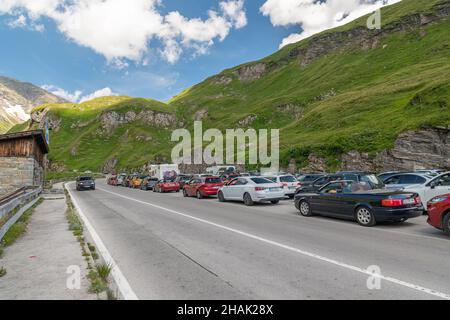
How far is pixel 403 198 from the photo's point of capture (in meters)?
9.79

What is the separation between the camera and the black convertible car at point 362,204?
973cm

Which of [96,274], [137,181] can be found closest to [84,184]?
[137,181]

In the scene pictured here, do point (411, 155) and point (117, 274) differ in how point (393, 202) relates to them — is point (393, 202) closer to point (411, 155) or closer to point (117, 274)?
point (117, 274)

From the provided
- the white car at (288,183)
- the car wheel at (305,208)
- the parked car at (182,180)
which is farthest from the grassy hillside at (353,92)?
the car wheel at (305,208)

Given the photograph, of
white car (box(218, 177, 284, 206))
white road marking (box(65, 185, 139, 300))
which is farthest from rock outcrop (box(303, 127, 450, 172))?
white road marking (box(65, 185, 139, 300))

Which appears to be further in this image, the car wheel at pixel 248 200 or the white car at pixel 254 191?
the car wheel at pixel 248 200

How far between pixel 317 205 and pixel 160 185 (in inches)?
796

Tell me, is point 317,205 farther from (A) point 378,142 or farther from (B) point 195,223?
(A) point 378,142

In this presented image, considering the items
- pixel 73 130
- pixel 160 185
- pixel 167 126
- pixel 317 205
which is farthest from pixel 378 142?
pixel 73 130

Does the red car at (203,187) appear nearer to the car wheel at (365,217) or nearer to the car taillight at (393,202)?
the car wheel at (365,217)

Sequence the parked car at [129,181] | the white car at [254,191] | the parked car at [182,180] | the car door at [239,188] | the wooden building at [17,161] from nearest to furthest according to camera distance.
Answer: the white car at [254,191]
the car door at [239,188]
the wooden building at [17,161]
the parked car at [182,180]
the parked car at [129,181]

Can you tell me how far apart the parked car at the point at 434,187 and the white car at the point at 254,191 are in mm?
6558

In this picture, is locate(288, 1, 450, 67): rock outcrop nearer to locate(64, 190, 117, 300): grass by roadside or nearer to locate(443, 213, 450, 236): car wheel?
locate(443, 213, 450, 236): car wheel

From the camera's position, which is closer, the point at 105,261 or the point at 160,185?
the point at 105,261
